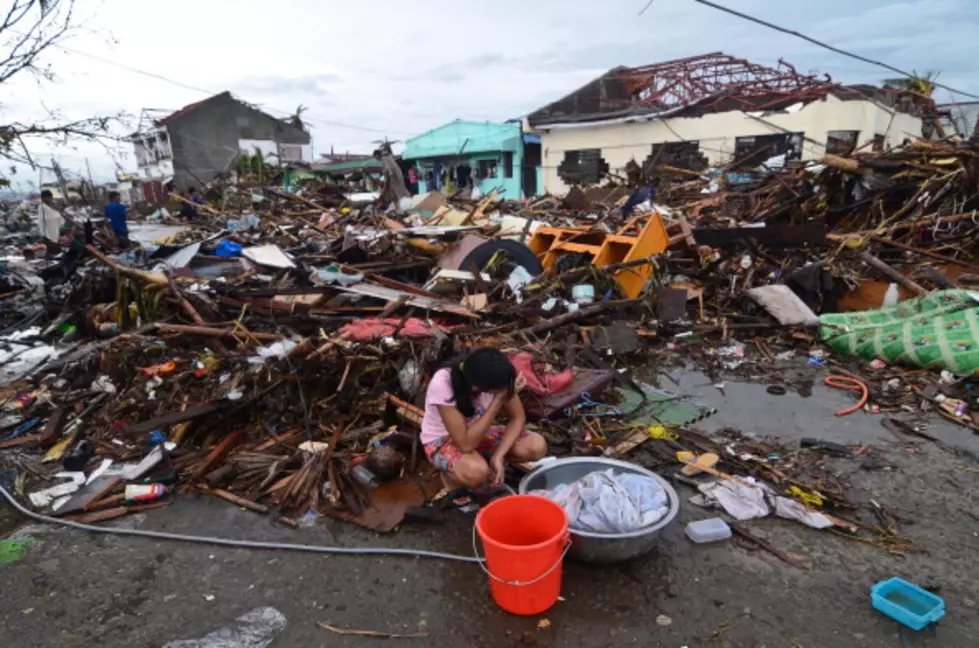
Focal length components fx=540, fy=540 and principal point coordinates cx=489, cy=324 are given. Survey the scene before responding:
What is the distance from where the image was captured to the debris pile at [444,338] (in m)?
3.96

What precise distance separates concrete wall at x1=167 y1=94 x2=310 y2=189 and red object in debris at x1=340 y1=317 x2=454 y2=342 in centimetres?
3362

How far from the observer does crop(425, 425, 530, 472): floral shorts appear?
11.1ft

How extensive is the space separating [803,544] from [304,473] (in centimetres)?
320

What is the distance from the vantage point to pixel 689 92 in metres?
22.4

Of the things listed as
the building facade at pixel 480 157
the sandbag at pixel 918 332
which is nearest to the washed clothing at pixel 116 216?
the sandbag at pixel 918 332

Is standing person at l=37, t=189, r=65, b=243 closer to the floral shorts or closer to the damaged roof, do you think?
the floral shorts

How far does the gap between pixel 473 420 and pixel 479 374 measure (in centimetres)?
44

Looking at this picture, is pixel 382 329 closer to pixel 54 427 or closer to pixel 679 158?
pixel 54 427

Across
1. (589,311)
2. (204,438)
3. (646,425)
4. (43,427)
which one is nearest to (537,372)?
(646,425)

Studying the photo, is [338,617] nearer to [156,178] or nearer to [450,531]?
[450,531]

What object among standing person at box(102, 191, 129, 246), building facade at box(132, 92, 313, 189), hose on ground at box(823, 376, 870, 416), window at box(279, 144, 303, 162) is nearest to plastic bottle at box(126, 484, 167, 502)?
hose on ground at box(823, 376, 870, 416)

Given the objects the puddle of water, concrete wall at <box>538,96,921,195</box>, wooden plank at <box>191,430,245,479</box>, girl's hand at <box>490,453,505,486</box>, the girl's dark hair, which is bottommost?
the puddle of water

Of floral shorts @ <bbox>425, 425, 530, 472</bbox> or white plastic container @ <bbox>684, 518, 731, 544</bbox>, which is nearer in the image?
white plastic container @ <bbox>684, 518, 731, 544</bbox>

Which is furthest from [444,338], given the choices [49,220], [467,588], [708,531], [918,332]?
[49,220]
